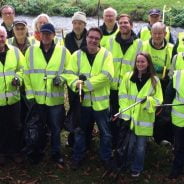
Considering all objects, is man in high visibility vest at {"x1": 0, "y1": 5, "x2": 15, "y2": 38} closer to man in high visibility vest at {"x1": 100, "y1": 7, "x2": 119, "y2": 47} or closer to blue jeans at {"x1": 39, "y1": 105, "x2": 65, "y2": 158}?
man in high visibility vest at {"x1": 100, "y1": 7, "x2": 119, "y2": 47}

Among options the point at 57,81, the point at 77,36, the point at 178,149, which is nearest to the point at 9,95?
the point at 57,81

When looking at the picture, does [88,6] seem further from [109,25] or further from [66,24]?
[109,25]

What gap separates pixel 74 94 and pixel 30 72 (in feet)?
2.75

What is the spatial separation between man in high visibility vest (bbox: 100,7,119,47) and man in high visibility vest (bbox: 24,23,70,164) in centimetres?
124

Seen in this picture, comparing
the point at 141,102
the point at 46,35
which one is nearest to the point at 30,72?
the point at 46,35

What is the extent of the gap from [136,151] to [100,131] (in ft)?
2.34

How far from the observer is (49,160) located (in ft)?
27.1

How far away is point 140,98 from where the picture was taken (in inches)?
289

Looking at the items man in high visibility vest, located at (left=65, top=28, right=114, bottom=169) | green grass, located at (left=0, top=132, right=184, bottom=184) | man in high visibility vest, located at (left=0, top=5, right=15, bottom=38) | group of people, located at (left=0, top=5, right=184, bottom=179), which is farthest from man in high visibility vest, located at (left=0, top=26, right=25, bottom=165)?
man in high visibility vest, located at (left=0, top=5, right=15, bottom=38)

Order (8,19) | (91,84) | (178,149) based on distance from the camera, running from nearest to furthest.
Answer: (91,84), (178,149), (8,19)

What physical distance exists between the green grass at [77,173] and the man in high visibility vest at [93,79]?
23.8 inches

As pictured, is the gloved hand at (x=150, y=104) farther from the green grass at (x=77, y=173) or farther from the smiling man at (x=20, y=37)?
the smiling man at (x=20, y=37)

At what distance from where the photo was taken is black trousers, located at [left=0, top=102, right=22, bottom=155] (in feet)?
25.5

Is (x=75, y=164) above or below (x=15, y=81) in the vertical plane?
below
